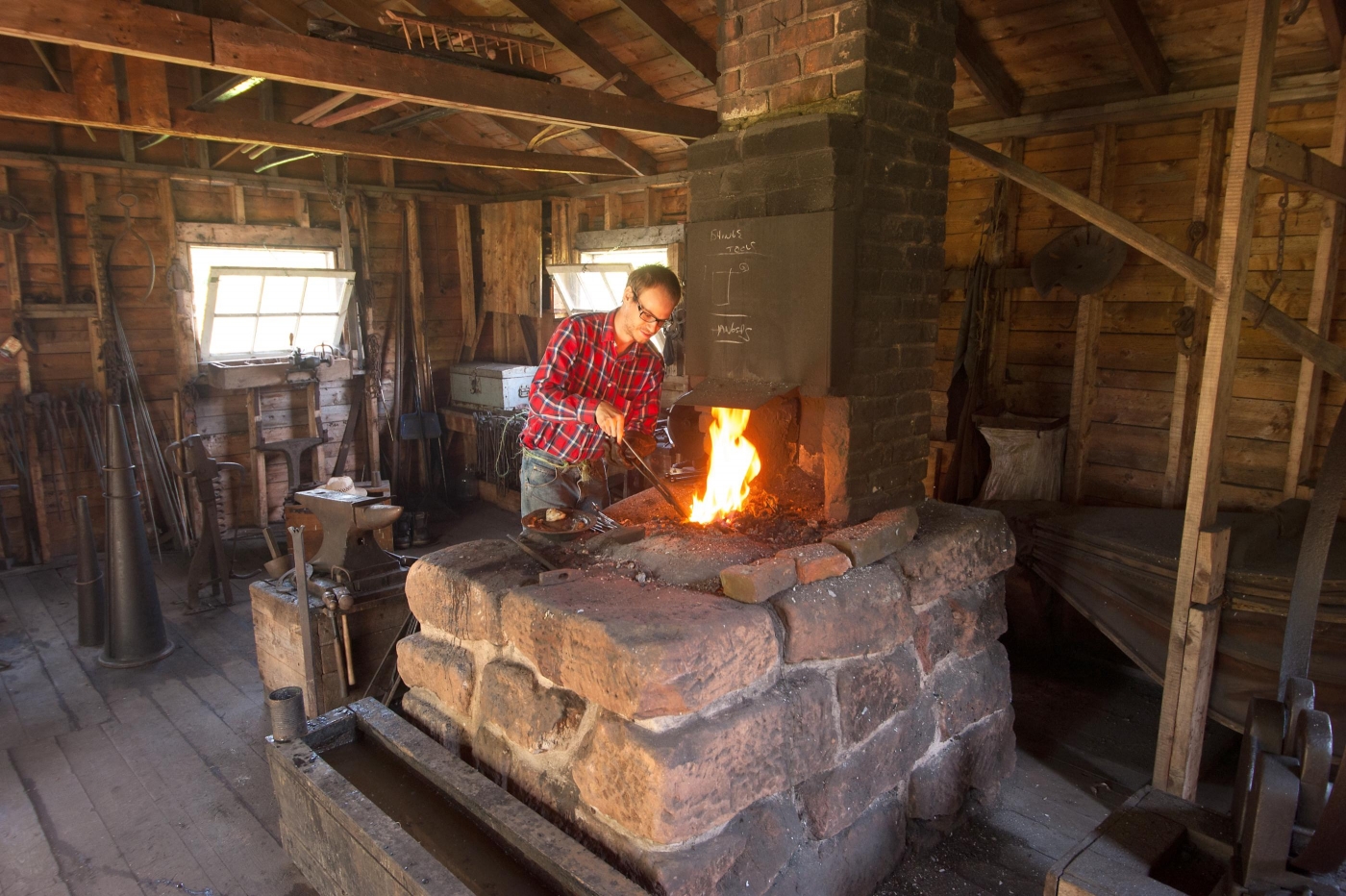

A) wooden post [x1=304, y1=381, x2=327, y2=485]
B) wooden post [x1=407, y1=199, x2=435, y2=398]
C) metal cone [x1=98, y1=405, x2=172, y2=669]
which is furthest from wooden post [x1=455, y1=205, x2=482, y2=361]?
metal cone [x1=98, y1=405, x2=172, y2=669]

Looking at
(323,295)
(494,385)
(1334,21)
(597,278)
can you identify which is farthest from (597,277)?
(1334,21)

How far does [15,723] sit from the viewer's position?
149 inches

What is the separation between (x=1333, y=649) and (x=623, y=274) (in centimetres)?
528

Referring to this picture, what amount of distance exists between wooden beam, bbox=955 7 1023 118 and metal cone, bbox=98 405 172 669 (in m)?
4.54

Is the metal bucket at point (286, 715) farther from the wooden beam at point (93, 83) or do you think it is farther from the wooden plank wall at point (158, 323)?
the wooden plank wall at point (158, 323)

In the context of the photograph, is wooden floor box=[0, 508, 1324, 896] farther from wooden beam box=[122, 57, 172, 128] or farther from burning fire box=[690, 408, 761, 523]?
wooden beam box=[122, 57, 172, 128]

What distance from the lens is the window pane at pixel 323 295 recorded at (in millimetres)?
7035

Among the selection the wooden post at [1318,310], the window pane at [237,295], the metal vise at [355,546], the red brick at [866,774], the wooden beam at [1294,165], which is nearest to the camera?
the red brick at [866,774]

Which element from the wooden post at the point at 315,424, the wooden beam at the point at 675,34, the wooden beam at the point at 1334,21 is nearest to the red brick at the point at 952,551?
the wooden beam at the point at 1334,21

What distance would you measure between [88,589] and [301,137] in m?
2.96

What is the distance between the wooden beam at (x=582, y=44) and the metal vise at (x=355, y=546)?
289 centimetres

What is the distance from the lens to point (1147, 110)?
3746mm

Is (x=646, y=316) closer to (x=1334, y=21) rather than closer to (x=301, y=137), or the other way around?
(x=1334, y=21)

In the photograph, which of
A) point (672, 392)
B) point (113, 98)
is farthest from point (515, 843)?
point (672, 392)
